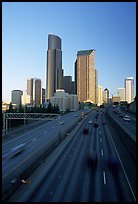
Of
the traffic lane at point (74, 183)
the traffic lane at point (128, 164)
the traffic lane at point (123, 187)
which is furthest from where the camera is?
the traffic lane at point (128, 164)

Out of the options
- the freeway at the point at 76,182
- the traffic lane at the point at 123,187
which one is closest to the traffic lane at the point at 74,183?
the freeway at the point at 76,182

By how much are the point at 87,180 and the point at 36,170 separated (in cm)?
857

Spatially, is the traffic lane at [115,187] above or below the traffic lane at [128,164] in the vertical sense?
above

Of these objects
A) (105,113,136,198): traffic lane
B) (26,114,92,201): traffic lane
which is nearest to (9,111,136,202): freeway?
(26,114,92,201): traffic lane

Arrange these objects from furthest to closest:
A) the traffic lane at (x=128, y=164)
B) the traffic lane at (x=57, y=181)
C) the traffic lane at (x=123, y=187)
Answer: the traffic lane at (x=128, y=164)
the traffic lane at (x=57, y=181)
the traffic lane at (x=123, y=187)

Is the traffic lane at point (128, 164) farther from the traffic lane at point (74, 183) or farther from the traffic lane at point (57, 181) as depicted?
the traffic lane at point (57, 181)

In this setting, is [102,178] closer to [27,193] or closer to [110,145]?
[27,193]

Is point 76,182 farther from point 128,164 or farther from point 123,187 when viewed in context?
point 128,164

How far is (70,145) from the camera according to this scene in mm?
58312

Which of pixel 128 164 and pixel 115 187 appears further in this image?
pixel 128 164

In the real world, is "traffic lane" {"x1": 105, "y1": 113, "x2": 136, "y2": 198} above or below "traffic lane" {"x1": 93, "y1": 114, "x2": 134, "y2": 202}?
below

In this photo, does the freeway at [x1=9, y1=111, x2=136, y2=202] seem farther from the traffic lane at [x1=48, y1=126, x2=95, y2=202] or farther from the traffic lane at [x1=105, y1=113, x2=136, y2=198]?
the traffic lane at [x1=105, y1=113, x2=136, y2=198]

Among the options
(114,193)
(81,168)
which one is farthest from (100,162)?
(114,193)

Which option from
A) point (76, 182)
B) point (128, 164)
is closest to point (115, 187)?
point (76, 182)
